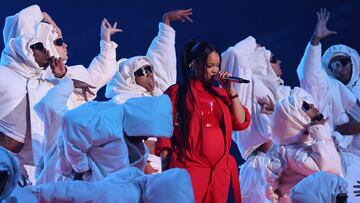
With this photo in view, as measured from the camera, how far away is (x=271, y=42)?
25.7 feet

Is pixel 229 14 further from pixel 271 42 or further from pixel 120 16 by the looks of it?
pixel 120 16

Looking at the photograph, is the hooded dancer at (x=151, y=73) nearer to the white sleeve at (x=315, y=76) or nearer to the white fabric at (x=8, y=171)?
the white sleeve at (x=315, y=76)

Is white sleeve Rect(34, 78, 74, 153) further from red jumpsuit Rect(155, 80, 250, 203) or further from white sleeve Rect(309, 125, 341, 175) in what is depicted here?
white sleeve Rect(309, 125, 341, 175)

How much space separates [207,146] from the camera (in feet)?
12.3

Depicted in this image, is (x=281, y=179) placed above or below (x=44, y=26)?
below

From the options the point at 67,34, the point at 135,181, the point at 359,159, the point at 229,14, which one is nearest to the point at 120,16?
the point at 67,34

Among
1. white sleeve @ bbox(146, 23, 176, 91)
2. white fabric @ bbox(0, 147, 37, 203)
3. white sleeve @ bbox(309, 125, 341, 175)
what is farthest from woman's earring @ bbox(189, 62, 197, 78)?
white fabric @ bbox(0, 147, 37, 203)

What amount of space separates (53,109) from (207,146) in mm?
886

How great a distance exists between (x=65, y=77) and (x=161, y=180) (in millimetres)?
1944

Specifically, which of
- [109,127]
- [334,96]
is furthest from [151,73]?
[109,127]

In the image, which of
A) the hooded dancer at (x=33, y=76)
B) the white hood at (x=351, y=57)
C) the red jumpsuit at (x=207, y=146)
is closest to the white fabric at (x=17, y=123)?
the hooded dancer at (x=33, y=76)

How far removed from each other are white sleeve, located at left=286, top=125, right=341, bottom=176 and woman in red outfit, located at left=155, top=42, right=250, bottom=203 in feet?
2.00

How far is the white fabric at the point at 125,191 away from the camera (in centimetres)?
238

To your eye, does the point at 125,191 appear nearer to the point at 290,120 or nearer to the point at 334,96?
the point at 290,120
